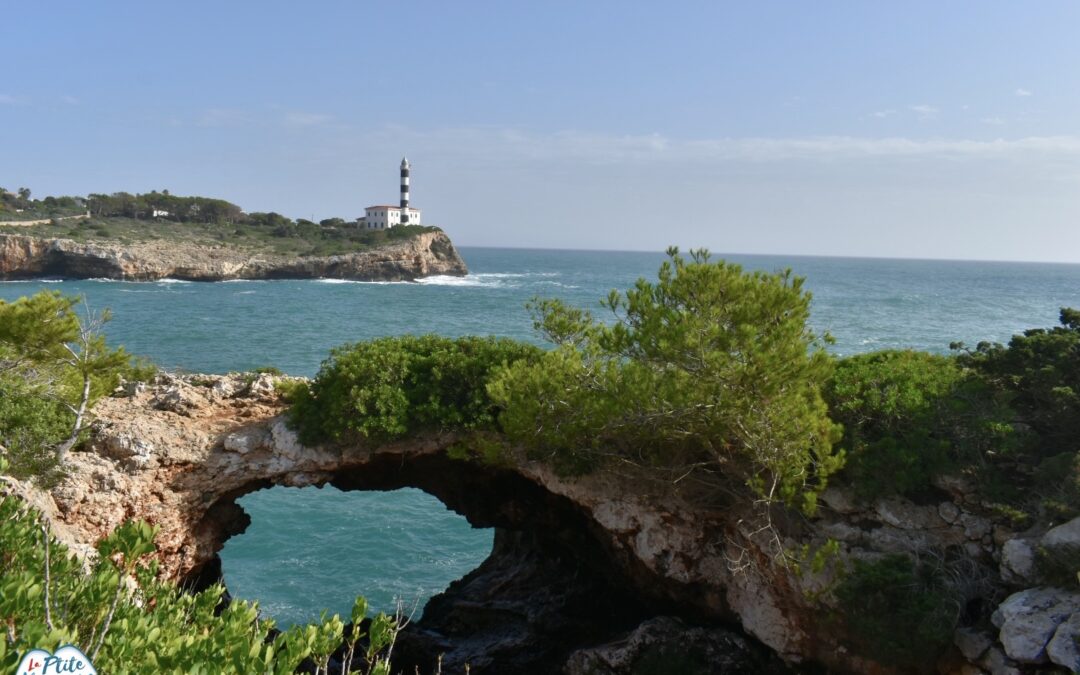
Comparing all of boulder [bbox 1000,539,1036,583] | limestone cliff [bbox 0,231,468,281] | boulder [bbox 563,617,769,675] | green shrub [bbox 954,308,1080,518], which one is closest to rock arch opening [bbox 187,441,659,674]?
boulder [bbox 563,617,769,675]

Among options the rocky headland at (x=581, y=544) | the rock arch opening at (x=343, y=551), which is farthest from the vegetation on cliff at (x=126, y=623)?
the rock arch opening at (x=343, y=551)

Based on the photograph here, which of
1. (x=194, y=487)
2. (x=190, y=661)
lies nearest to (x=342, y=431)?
(x=194, y=487)

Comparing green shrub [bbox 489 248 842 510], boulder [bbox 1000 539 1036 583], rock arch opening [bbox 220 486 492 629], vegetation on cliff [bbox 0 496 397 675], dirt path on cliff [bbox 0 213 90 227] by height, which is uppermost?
dirt path on cliff [bbox 0 213 90 227]

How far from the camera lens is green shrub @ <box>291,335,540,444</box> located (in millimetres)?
13555

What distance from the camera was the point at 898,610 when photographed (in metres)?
10.2

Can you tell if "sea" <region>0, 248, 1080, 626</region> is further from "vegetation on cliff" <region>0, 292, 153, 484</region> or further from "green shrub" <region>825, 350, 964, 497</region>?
"vegetation on cliff" <region>0, 292, 153, 484</region>

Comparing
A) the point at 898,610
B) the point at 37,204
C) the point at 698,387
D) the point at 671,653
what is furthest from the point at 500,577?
the point at 37,204

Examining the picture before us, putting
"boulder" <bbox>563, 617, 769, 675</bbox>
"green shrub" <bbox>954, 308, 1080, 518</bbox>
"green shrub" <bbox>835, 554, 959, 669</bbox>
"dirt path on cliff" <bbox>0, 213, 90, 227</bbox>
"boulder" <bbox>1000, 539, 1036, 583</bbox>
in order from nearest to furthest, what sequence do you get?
"boulder" <bbox>1000, 539, 1036, 583</bbox> → "green shrub" <bbox>835, 554, 959, 669</bbox> → "green shrub" <bbox>954, 308, 1080, 518</bbox> → "boulder" <bbox>563, 617, 769, 675</bbox> → "dirt path on cliff" <bbox>0, 213, 90, 227</bbox>

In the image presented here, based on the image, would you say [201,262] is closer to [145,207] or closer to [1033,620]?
[145,207]

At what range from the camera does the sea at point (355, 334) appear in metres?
20.5

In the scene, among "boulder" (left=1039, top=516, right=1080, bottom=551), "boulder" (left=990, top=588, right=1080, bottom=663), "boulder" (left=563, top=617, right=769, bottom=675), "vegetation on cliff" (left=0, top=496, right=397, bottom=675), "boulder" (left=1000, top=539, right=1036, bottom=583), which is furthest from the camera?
"boulder" (left=563, top=617, right=769, bottom=675)

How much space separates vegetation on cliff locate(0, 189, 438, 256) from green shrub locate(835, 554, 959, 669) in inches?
3438

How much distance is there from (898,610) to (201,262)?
85218 mm

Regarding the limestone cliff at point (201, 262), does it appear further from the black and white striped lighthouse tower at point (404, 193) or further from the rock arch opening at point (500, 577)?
the rock arch opening at point (500, 577)
